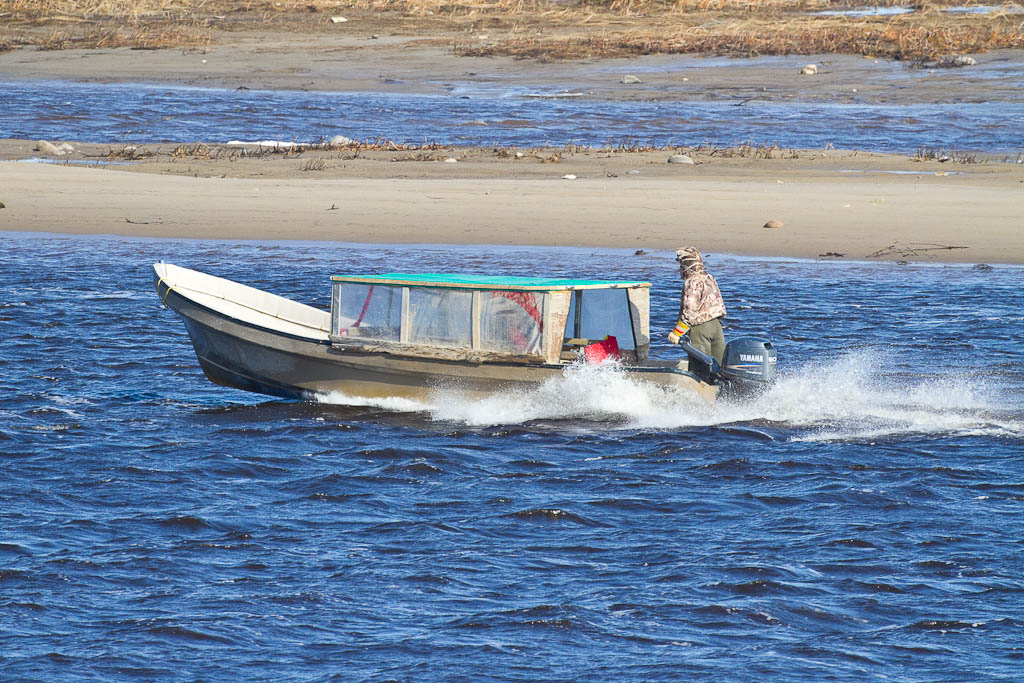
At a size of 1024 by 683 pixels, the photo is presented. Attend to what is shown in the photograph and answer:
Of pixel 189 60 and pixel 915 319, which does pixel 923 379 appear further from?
pixel 189 60

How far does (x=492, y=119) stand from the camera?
41531 mm

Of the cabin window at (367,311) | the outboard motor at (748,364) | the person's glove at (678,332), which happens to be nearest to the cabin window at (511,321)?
the cabin window at (367,311)

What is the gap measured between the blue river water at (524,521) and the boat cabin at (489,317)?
0.59m

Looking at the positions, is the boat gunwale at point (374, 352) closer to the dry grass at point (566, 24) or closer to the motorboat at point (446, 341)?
the motorboat at point (446, 341)

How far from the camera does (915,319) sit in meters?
19.4

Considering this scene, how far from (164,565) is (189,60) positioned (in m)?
49.7

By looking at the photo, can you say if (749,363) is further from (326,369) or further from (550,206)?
(550,206)

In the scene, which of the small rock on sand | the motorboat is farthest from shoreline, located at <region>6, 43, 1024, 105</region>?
the motorboat

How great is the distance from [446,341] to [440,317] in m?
0.27

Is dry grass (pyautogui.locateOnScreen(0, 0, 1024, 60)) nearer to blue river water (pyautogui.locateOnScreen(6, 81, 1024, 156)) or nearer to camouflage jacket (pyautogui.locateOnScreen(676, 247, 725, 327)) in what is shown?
blue river water (pyautogui.locateOnScreen(6, 81, 1024, 156))

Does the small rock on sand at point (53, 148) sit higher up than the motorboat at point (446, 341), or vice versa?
the small rock on sand at point (53, 148)

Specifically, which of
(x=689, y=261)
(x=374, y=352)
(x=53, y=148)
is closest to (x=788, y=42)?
(x=53, y=148)

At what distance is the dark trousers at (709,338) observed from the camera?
14.8 m

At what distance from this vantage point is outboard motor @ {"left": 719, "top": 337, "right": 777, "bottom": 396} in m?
14.3
